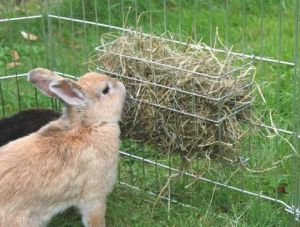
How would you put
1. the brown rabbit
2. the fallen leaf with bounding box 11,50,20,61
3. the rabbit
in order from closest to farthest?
the brown rabbit < the rabbit < the fallen leaf with bounding box 11,50,20,61

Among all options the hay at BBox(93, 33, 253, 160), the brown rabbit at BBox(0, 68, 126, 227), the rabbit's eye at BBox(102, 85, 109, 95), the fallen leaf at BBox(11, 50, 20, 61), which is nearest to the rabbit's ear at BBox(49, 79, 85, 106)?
the brown rabbit at BBox(0, 68, 126, 227)

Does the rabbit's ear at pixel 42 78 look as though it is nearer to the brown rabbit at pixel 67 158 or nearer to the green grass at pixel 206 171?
the brown rabbit at pixel 67 158

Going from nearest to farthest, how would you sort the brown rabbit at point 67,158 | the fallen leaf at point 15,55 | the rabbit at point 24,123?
the brown rabbit at point 67,158 < the rabbit at point 24,123 < the fallen leaf at point 15,55

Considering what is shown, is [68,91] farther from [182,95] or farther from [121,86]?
[182,95]

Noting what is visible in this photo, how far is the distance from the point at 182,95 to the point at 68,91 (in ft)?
1.88

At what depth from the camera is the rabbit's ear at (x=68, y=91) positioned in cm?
368

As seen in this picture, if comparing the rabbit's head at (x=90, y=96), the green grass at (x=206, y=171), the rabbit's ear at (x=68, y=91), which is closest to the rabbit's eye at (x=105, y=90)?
the rabbit's head at (x=90, y=96)

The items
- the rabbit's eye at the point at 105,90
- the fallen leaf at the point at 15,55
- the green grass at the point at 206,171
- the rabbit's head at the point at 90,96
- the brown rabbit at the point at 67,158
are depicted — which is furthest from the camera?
the fallen leaf at the point at 15,55

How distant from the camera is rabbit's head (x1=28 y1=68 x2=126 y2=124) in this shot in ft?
12.4

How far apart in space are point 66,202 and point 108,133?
404 millimetres

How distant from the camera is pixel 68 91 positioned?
3744mm

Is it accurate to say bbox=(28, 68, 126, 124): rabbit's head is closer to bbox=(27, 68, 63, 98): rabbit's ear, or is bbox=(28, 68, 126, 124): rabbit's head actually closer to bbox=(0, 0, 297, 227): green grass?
bbox=(27, 68, 63, 98): rabbit's ear

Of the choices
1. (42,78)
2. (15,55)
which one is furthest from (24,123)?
(15,55)

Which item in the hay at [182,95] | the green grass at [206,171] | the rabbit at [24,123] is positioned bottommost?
the green grass at [206,171]
